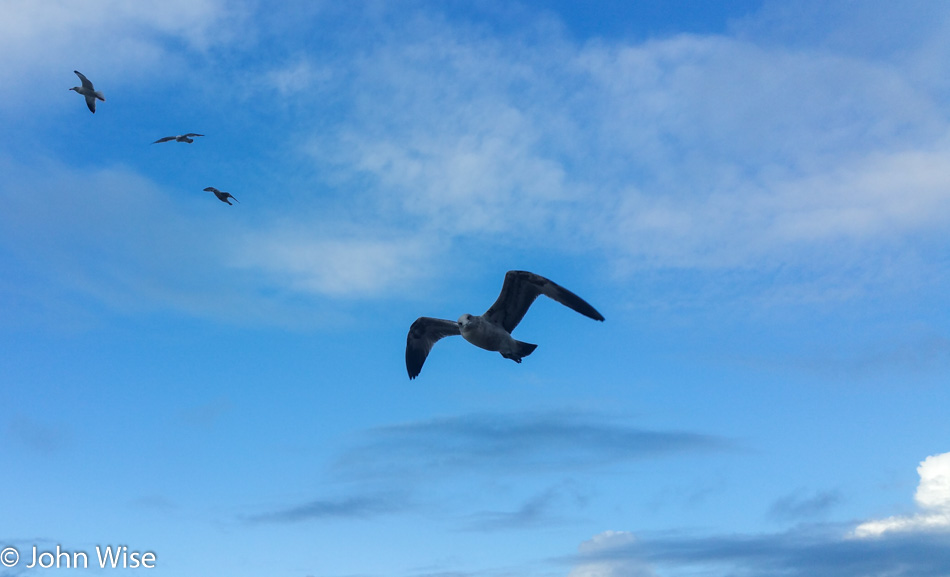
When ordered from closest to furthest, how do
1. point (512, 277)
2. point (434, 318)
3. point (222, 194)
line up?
point (512, 277), point (434, 318), point (222, 194)

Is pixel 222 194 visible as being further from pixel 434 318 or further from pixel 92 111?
pixel 434 318

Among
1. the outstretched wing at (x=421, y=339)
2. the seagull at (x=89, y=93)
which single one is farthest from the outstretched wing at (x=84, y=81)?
the outstretched wing at (x=421, y=339)

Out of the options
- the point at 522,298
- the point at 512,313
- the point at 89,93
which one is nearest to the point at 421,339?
the point at 512,313

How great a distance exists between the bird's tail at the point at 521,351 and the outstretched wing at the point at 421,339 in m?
3.78

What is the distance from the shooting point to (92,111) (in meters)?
38.1

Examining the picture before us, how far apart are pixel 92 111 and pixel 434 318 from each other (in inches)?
713

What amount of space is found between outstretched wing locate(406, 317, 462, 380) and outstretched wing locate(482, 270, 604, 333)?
3217mm

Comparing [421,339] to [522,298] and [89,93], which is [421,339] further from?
[89,93]

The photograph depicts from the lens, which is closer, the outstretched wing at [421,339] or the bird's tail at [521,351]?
the bird's tail at [521,351]

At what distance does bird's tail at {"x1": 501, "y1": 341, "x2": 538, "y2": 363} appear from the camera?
3070 cm

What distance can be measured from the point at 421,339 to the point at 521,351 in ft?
16.8

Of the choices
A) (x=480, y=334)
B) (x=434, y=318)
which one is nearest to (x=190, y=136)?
(x=434, y=318)

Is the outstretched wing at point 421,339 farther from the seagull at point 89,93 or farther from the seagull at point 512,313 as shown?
the seagull at point 89,93

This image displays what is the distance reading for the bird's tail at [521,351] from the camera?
30703 millimetres
